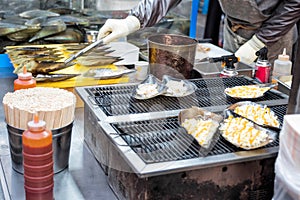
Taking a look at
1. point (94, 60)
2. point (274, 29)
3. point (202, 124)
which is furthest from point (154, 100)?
point (274, 29)

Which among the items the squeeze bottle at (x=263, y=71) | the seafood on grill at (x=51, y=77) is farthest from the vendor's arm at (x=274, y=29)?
the seafood on grill at (x=51, y=77)

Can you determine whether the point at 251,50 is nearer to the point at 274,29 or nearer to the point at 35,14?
the point at 274,29

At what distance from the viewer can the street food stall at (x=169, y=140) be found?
1098mm

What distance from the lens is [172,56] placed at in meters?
1.72

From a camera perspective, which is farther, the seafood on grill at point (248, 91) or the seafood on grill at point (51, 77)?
the seafood on grill at point (51, 77)

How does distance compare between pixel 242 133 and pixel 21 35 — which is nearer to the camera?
pixel 242 133

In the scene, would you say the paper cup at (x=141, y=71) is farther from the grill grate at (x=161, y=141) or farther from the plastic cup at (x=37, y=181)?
the plastic cup at (x=37, y=181)

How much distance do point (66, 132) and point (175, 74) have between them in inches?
25.1

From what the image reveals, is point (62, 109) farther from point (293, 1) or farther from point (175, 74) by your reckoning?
point (293, 1)

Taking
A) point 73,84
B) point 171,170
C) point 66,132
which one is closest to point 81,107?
point 73,84

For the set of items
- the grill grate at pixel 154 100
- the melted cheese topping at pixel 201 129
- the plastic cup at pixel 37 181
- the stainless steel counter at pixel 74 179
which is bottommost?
the stainless steel counter at pixel 74 179

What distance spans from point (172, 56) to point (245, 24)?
2.90 ft

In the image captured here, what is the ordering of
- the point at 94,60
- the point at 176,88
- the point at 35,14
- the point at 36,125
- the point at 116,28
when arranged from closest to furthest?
the point at 36,125 < the point at 176,88 < the point at 94,60 < the point at 116,28 < the point at 35,14

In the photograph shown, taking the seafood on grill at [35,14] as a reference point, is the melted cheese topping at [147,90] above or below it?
below
